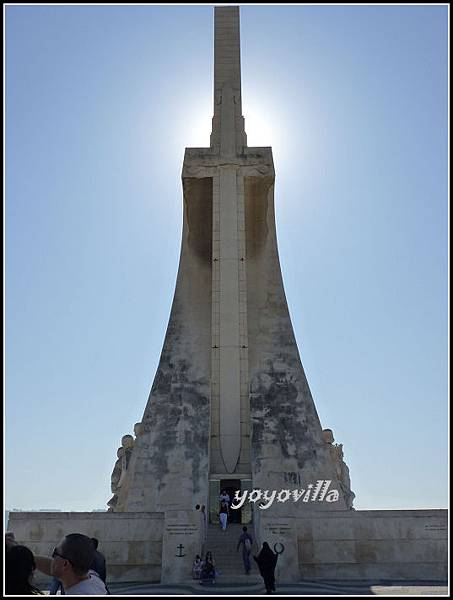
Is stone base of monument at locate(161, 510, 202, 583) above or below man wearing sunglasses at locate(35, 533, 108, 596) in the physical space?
below

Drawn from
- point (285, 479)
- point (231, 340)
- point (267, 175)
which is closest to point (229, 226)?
point (267, 175)

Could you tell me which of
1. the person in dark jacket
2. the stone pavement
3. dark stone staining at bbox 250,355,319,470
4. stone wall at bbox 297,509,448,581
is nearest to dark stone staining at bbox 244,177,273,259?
dark stone staining at bbox 250,355,319,470

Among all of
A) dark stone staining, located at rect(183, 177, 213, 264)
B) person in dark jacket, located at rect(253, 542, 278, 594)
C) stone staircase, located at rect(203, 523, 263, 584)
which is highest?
dark stone staining, located at rect(183, 177, 213, 264)

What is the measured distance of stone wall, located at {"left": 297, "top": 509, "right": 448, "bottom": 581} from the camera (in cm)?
1012

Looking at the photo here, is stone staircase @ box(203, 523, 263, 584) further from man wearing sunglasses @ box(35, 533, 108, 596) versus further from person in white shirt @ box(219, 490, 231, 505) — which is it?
man wearing sunglasses @ box(35, 533, 108, 596)

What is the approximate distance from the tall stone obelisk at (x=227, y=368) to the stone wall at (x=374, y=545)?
98.1 inches

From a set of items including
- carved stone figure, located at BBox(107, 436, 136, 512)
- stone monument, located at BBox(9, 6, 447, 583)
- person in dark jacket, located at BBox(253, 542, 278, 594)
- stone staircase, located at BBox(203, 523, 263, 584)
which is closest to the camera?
person in dark jacket, located at BBox(253, 542, 278, 594)

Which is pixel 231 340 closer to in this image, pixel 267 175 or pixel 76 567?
pixel 267 175

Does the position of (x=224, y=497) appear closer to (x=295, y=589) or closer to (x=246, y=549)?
(x=246, y=549)

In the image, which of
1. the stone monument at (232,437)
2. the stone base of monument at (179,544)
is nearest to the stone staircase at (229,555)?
the stone monument at (232,437)

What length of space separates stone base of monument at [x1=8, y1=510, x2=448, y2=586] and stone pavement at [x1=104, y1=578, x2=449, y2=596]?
48 cm

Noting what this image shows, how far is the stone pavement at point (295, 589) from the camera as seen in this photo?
8141 mm

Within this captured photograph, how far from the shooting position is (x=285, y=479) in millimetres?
14484

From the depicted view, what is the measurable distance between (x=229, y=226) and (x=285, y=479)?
289 inches
